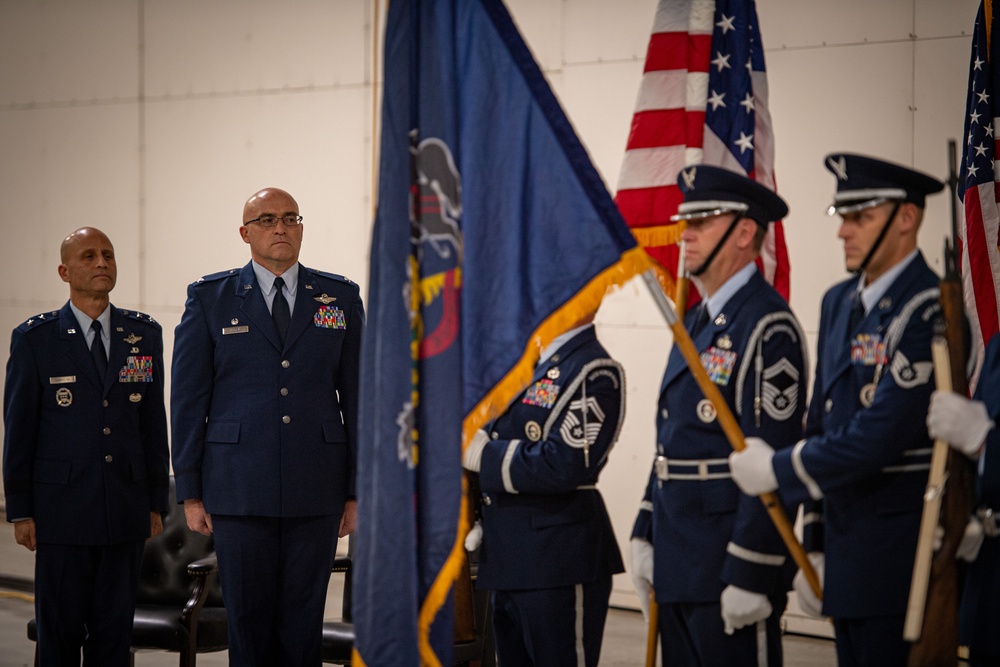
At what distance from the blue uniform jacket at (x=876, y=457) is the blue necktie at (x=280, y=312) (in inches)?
63.1

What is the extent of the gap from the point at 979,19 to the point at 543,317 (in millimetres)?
2323

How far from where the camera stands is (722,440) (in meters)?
2.62

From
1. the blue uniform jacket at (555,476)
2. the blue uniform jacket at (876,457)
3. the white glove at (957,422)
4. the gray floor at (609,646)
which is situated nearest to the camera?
the white glove at (957,422)

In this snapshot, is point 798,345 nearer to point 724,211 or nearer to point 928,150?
point 724,211

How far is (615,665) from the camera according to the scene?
456cm

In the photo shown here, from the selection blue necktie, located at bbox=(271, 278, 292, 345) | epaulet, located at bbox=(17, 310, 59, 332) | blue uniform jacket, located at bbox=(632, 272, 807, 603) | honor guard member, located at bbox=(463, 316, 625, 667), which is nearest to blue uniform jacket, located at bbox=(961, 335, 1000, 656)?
blue uniform jacket, located at bbox=(632, 272, 807, 603)

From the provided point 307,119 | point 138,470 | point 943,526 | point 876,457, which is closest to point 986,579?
point 943,526

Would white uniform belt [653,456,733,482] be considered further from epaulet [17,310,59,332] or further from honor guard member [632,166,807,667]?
epaulet [17,310,59,332]

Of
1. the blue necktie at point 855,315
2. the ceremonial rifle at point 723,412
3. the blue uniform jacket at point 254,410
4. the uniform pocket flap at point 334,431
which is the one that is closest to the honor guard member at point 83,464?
the blue uniform jacket at point 254,410

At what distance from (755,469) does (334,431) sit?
4.76 ft

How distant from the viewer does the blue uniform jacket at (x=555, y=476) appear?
9.36 feet

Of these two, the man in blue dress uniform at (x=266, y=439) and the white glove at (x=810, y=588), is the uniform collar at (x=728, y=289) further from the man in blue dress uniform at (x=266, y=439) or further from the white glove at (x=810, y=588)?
the man in blue dress uniform at (x=266, y=439)

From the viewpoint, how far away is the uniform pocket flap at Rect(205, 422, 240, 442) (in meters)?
3.40

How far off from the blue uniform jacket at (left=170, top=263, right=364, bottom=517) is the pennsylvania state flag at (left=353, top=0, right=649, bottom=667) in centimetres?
106
